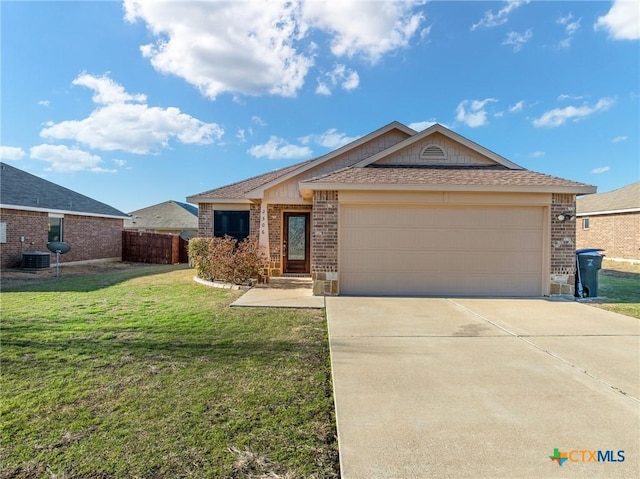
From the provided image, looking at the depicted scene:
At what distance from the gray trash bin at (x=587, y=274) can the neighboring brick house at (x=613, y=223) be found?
41.7 feet

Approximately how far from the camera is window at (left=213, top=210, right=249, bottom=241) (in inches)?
522

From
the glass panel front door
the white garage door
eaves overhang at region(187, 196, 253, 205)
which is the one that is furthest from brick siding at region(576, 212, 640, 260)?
eaves overhang at region(187, 196, 253, 205)

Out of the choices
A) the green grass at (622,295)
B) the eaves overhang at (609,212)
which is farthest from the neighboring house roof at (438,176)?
the eaves overhang at (609,212)

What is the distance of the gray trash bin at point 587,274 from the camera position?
8914mm

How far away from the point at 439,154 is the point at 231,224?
26.0ft

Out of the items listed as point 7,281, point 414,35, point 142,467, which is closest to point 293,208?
point 414,35

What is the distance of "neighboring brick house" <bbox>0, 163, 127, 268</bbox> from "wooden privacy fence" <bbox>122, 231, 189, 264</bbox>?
0.58 m

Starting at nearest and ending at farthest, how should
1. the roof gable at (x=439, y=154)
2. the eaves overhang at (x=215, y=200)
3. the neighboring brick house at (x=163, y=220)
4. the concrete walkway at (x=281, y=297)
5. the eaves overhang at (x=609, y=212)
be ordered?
→ the concrete walkway at (x=281, y=297) → the roof gable at (x=439, y=154) → the eaves overhang at (x=215, y=200) → the eaves overhang at (x=609, y=212) → the neighboring brick house at (x=163, y=220)

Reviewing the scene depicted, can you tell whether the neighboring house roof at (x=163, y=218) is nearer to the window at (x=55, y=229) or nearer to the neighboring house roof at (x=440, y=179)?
the window at (x=55, y=229)

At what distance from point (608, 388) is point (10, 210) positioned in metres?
19.5

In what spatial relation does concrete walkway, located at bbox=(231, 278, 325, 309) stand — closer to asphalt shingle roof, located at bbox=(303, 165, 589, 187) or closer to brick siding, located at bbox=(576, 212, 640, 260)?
asphalt shingle roof, located at bbox=(303, 165, 589, 187)

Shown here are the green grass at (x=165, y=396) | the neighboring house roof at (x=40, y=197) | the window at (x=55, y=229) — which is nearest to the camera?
the green grass at (x=165, y=396)

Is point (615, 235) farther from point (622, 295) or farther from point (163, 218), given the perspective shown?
point (163, 218)

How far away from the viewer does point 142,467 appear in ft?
7.46
